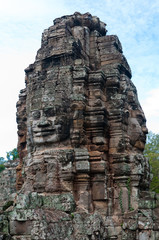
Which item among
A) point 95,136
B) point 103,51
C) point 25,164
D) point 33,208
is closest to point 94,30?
point 103,51

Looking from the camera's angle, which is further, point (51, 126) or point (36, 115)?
point (36, 115)

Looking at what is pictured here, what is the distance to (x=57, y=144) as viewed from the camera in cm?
899

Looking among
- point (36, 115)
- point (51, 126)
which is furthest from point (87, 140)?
point (36, 115)

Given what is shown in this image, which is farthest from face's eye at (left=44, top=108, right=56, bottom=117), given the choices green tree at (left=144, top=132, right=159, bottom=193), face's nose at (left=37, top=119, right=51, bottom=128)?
green tree at (left=144, top=132, right=159, bottom=193)

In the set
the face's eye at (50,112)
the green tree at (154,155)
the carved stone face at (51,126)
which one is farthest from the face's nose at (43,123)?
the green tree at (154,155)

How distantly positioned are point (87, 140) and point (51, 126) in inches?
41.5

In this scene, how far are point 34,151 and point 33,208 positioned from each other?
9.57 feet

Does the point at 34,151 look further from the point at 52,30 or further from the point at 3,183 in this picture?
the point at 3,183

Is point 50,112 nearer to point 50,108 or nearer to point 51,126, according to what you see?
point 50,108

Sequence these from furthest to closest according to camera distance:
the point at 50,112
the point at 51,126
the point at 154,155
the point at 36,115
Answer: the point at 154,155, the point at 36,115, the point at 50,112, the point at 51,126

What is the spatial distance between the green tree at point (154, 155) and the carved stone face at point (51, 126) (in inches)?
576

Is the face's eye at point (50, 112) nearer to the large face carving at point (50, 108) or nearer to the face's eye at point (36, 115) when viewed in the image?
the large face carving at point (50, 108)

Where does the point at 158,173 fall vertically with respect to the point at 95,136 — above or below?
above

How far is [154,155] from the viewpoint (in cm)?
2369
